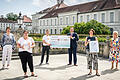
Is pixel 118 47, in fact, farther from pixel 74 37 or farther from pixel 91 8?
pixel 91 8

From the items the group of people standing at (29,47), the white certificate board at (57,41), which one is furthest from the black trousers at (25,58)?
the white certificate board at (57,41)

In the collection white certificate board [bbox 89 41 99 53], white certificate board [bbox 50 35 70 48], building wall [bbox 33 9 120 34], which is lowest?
white certificate board [bbox 89 41 99 53]

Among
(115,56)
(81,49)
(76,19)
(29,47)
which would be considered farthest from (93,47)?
(76,19)

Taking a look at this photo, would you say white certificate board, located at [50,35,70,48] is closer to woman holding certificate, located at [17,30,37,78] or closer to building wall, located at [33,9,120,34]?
woman holding certificate, located at [17,30,37,78]

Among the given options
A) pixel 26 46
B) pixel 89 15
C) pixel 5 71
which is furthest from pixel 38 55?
pixel 89 15

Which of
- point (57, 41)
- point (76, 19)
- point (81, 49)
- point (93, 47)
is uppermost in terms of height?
point (76, 19)

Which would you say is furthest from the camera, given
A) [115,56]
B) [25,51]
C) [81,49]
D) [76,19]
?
[76,19]

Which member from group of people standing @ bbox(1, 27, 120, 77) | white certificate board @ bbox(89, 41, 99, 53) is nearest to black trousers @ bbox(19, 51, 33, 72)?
group of people standing @ bbox(1, 27, 120, 77)

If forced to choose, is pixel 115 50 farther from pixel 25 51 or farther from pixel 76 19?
pixel 76 19

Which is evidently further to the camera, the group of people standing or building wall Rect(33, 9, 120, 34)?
building wall Rect(33, 9, 120, 34)

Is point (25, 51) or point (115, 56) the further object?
point (115, 56)

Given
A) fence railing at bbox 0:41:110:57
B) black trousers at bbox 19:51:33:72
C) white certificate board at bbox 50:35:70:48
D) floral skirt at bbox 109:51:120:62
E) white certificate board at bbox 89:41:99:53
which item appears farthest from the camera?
fence railing at bbox 0:41:110:57

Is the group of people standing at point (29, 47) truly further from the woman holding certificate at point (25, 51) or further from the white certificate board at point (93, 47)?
the white certificate board at point (93, 47)

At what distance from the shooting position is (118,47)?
8.14 meters
